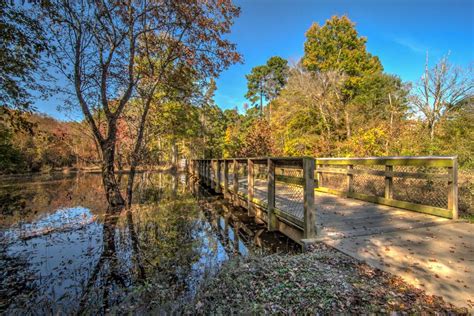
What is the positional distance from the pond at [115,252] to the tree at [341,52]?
14.7 meters

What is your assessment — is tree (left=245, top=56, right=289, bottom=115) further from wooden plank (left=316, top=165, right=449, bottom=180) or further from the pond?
the pond

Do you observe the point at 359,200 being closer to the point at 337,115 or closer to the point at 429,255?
the point at 429,255

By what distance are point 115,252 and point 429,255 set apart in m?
5.13

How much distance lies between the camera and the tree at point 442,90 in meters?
10.5

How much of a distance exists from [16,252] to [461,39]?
1762cm

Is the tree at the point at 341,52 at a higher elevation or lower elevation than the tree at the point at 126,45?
higher

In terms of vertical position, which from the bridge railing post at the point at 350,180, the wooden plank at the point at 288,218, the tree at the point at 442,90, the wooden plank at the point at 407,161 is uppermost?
the tree at the point at 442,90

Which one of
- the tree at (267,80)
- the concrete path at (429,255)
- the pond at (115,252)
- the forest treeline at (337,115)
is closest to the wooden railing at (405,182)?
the concrete path at (429,255)

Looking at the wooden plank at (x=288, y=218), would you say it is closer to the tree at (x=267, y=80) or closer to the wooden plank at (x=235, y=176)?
the wooden plank at (x=235, y=176)

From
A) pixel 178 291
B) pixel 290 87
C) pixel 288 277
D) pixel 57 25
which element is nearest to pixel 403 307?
pixel 288 277

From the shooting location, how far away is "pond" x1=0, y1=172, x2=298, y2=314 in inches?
112

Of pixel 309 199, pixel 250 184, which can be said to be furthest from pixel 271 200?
pixel 309 199

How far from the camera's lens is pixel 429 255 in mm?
2877

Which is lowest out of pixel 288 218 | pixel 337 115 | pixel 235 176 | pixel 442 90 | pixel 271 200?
pixel 288 218
